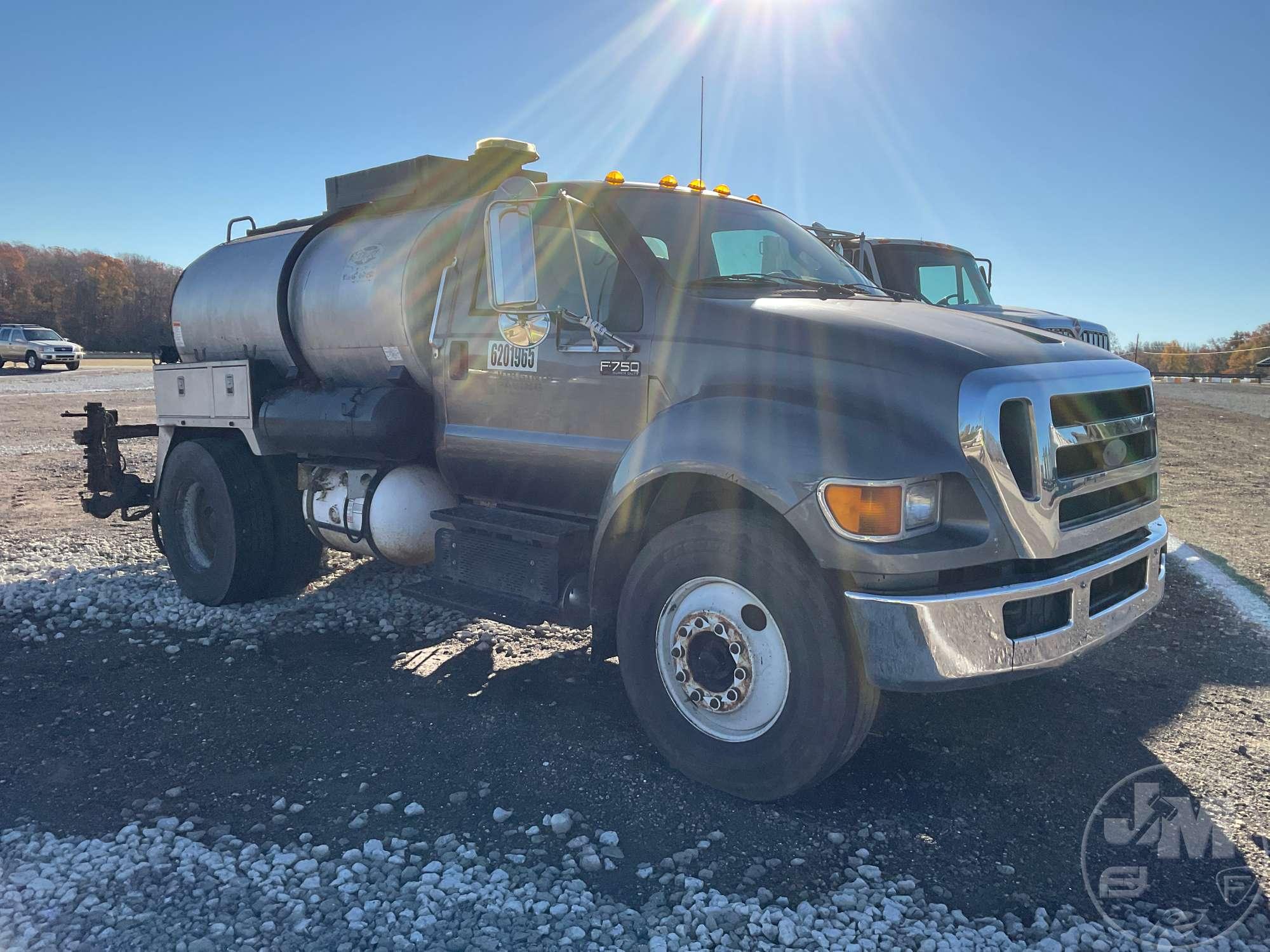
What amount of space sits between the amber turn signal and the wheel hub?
669 mm

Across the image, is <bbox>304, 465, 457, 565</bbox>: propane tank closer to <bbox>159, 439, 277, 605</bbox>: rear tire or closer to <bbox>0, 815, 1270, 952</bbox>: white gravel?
<bbox>159, 439, 277, 605</bbox>: rear tire

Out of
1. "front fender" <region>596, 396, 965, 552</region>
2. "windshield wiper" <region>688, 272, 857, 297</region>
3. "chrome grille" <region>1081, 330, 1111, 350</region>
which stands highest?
"chrome grille" <region>1081, 330, 1111, 350</region>

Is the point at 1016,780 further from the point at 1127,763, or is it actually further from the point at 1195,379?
the point at 1195,379

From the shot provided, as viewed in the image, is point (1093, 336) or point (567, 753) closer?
point (567, 753)

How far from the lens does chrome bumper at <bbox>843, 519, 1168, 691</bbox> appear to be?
311cm

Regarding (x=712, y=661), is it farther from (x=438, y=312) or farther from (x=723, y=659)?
(x=438, y=312)

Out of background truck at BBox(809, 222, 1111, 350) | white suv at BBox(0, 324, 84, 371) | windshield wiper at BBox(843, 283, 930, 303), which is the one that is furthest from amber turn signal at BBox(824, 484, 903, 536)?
white suv at BBox(0, 324, 84, 371)

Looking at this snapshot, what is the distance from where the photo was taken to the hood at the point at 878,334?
11.1ft

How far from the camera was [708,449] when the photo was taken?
3.60 m

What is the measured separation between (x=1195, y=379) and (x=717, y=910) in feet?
179

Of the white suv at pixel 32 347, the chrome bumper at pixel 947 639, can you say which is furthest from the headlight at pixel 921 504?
the white suv at pixel 32 347

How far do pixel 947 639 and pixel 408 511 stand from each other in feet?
11.4

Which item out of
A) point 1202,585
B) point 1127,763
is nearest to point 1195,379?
point 1202,585

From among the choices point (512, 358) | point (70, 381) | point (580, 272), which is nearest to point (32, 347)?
point (70, 381)
